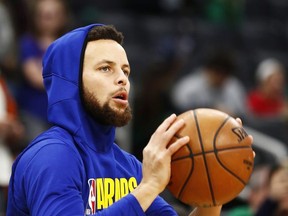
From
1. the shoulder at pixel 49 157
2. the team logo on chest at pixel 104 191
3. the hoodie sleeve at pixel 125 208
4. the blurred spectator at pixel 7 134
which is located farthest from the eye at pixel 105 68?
the blurred spectator at pixel 7 134

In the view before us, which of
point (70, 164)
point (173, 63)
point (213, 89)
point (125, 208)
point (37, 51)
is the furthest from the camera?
point (173, 63)

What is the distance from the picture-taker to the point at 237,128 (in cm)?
390

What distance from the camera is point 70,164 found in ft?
12.2

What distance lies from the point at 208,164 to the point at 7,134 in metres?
3.56

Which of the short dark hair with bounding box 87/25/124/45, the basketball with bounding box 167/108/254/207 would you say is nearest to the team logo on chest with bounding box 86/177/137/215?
the basketball with bounding box 167/108/254/207

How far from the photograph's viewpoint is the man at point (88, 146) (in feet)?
12.0

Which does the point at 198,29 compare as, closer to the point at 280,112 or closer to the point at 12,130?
the point at 280,112

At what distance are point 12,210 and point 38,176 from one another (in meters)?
0.41

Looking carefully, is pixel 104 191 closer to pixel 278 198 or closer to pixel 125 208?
pixel 125 208

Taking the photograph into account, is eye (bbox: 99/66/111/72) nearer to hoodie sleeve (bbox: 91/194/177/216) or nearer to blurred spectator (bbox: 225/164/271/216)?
hoodie sleeve (bbox: 91/194/177/216)

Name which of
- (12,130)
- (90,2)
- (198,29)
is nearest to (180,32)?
(198,29)

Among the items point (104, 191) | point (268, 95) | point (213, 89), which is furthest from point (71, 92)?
point (268, 95)

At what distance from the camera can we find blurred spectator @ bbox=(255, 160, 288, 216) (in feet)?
20.3

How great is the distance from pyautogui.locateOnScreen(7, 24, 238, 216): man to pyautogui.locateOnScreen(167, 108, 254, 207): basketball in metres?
0.08
